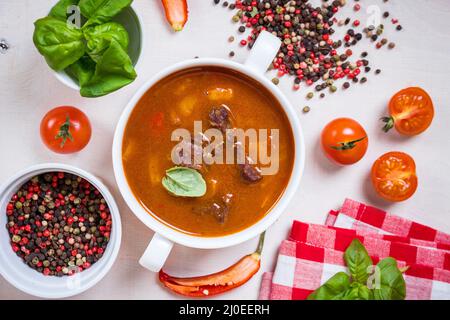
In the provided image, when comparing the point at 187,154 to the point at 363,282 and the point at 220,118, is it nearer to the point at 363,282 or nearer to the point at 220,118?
the point at 220,118

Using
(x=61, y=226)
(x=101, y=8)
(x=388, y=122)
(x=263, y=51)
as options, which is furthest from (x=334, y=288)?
(x=101, y=8)

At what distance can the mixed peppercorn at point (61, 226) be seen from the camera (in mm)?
2027

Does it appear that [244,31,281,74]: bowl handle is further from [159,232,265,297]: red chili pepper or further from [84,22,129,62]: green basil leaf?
[159,232,265,297]: red chili pepper

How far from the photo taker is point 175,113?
188 centimetres

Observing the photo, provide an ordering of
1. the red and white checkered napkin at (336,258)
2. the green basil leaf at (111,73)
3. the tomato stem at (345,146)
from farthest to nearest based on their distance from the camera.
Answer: the red and white checkered napkin at (336,258), the tomato stem at (345,146), the green basil leaf at (111,73)

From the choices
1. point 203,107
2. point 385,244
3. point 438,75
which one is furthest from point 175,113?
point 438,75

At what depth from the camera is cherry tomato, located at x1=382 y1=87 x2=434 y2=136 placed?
2.08m

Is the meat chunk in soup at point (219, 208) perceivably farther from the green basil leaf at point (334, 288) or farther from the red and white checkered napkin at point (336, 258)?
the green basil leaf at point (334, 288)

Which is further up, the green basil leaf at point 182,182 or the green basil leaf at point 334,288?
the green basil leaf at point 182,182

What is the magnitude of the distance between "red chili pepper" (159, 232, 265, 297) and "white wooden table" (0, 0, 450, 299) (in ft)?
0.13

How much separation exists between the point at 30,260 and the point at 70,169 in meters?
0.40

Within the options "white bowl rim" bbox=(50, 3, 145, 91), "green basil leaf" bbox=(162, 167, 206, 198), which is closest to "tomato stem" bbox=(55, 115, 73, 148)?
"white bowl rim" bbox=(50, 3, 145, 91)

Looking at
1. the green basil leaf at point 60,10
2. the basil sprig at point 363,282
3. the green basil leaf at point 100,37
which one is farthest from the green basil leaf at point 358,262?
the green basil leaf at point 60,10

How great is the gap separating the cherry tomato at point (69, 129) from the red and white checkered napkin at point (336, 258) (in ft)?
2.76
